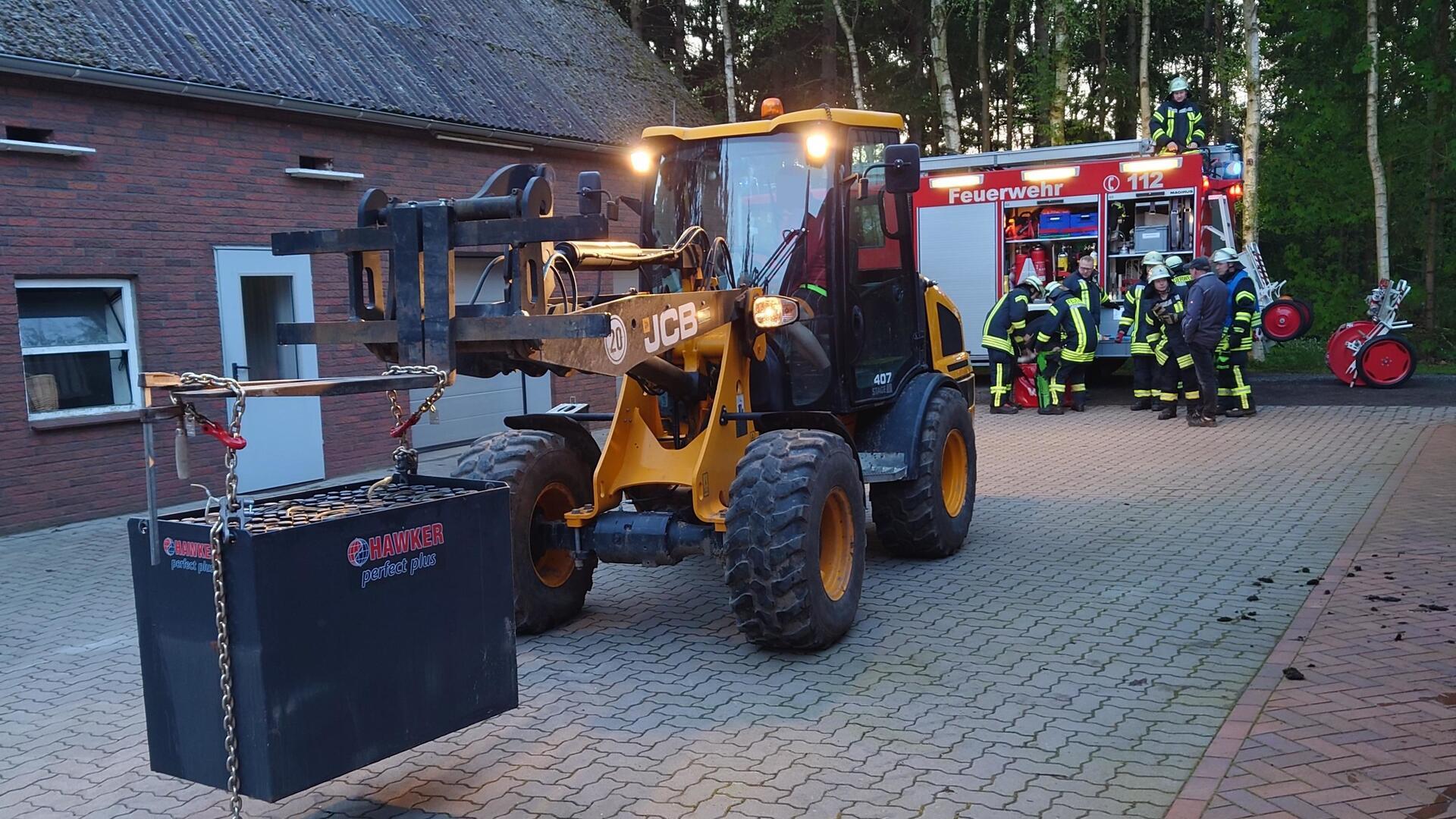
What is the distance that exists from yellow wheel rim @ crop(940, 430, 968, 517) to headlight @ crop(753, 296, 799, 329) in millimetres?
2371

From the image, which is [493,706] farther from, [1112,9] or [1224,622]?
[1112,9]

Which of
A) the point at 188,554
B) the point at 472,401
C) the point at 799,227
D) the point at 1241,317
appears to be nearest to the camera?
the point at 188,554

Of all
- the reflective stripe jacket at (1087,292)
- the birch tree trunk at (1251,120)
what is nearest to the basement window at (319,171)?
the reflective stripe jacket at (1087,292)

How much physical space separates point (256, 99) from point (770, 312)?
7.65 m

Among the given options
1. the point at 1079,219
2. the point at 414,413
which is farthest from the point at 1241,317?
the point at 414,413

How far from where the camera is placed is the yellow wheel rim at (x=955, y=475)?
27.7ft

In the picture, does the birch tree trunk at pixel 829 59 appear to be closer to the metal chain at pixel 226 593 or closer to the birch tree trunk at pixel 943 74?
the birch tree trunk at pixel 943 74

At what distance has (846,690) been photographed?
571 cm

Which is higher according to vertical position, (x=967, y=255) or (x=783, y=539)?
(x=967, y=255)

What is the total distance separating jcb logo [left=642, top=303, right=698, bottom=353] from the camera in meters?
5.72

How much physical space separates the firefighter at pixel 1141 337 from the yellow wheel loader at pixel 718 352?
8.07 metres

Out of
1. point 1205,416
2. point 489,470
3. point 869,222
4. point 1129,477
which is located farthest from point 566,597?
point 1205,416

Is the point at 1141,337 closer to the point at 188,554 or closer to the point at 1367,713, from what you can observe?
the point at 1367,713

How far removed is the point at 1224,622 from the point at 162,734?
525 centimetres
